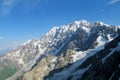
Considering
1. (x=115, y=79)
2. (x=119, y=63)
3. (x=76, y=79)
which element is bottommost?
(x=115, y=79)

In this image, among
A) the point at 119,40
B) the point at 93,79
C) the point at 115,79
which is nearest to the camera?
the point at 115,79

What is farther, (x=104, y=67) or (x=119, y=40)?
(x=119, y=40)

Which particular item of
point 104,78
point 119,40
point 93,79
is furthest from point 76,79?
point 104,78

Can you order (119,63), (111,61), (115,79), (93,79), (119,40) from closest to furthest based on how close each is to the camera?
(115,79) → (119,63) → (111,61) → (93,79) → (119,40)

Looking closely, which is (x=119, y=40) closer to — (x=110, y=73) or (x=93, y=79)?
(x=93, y=79)

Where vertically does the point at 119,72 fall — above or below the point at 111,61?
below

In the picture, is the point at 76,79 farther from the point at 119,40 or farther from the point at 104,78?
the point at 104,78

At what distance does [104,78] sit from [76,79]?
2741 inches

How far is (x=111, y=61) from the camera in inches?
4710

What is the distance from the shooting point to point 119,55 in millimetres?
120250

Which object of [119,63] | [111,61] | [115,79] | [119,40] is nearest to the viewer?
[115,79]

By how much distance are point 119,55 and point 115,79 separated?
22.5 metres

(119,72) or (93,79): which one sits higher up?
(93,79)

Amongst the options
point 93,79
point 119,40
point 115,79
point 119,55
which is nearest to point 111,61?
point 119,55
